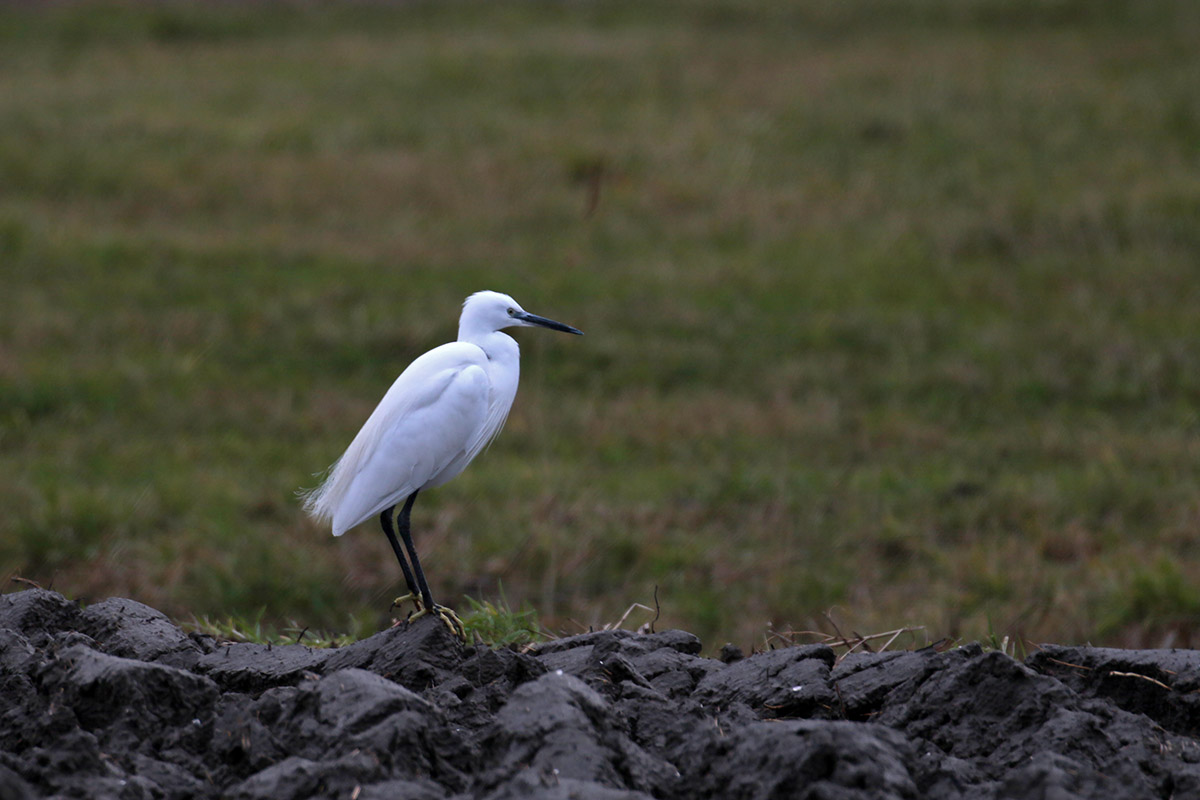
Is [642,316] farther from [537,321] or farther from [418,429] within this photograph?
[418,429]

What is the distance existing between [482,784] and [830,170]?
12.4 metres

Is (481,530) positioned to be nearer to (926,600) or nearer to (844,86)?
(926,600)

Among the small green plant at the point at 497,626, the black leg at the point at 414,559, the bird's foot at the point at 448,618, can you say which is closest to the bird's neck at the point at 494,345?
the black leg at the point at 414,559

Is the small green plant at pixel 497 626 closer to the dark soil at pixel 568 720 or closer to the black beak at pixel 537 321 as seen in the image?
the dark soil at pixel 568 720

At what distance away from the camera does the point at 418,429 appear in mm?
3359

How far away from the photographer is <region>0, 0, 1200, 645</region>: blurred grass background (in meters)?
6.14

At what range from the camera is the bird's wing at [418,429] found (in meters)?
3.37

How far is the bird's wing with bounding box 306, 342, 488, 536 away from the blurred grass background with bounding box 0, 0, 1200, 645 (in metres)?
1.60

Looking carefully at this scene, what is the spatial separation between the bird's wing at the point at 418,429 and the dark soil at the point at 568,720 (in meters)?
0.40

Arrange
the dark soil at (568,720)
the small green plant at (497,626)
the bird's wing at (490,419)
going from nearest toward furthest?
the dark soil at (568,720)
the bird's wing at (490,419)
the small green plant at (497,626)

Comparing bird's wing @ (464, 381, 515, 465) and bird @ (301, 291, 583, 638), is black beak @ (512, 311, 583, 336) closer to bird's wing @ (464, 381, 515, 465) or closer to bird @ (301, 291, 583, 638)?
bird @ (301, 291, 583, 638)

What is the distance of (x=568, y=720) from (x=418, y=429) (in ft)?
3.50

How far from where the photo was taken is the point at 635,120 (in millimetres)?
15406

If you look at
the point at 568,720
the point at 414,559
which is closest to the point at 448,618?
the point at 414,559
